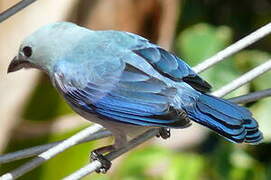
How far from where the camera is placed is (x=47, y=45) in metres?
2.82

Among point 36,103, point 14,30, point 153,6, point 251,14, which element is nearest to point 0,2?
point 14,30

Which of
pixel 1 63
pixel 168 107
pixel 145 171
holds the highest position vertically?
pixel 168 107

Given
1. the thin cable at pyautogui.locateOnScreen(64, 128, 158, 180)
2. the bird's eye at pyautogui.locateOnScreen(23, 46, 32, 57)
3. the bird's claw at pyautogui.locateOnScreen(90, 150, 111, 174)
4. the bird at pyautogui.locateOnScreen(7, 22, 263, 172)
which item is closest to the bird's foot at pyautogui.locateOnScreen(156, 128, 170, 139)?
the bird at pyautogui.locateOnScreen(7, 22, 263, 172)

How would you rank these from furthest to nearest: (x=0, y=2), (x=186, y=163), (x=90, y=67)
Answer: (x=0, y=2), (x=186, y=163), (x=90, y=67)

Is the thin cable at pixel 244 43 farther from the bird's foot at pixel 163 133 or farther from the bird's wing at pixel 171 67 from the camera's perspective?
the bird's foot at pixel 163 133

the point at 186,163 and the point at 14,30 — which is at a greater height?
the point at 14,30

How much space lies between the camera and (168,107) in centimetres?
265

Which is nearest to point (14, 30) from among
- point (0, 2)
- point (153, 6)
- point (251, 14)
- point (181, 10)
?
point (0, 2)

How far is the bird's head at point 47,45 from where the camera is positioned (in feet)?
9.24

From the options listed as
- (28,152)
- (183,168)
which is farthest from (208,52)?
(28,152)

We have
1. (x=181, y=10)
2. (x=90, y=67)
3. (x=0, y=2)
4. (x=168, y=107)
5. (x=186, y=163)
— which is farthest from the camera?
(x=181, y=10)

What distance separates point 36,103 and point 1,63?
259 millimetres

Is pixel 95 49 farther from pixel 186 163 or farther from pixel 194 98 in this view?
pixel 186 163

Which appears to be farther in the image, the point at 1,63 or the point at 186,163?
the point at 1,63
